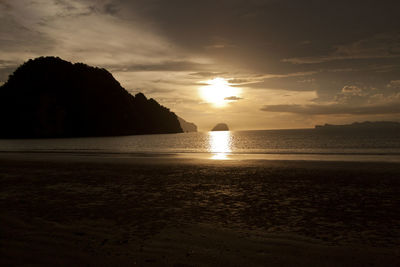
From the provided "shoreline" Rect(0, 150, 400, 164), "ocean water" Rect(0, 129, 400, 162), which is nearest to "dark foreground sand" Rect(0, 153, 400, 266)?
"shoreline" Rect(0, 150, 400, 164)

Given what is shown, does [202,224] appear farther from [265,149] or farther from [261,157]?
[265,149]

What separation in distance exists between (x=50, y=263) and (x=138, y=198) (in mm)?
7363

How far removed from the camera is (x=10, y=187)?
1636 cm

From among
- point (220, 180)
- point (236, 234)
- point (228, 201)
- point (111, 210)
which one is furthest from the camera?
point (220, 180)

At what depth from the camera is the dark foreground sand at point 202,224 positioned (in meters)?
6.36

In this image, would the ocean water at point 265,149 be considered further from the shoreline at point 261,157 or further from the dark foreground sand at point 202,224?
the dark foreground sand at point 202,224

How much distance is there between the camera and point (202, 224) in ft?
29.8

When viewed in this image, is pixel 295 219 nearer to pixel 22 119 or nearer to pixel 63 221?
pixel 63 221

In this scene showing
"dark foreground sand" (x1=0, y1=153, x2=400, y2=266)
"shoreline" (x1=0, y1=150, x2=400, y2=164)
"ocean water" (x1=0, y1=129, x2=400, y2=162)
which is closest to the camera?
"dark foreground sand" (x1=0, y1=153, x2=400, y2=266)

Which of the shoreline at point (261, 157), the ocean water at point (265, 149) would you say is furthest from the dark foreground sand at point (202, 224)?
the ocean water at point (265, 149)

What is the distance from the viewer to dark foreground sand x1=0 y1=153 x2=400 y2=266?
20.9 ft

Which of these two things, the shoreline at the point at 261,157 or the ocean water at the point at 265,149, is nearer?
the shoreline at the point at 261,157

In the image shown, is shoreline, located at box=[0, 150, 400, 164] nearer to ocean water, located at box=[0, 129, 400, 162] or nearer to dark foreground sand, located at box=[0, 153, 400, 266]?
ocean water, located at box=[0, 129, 400, 162]

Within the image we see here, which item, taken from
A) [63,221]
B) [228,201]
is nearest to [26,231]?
[63,221]
